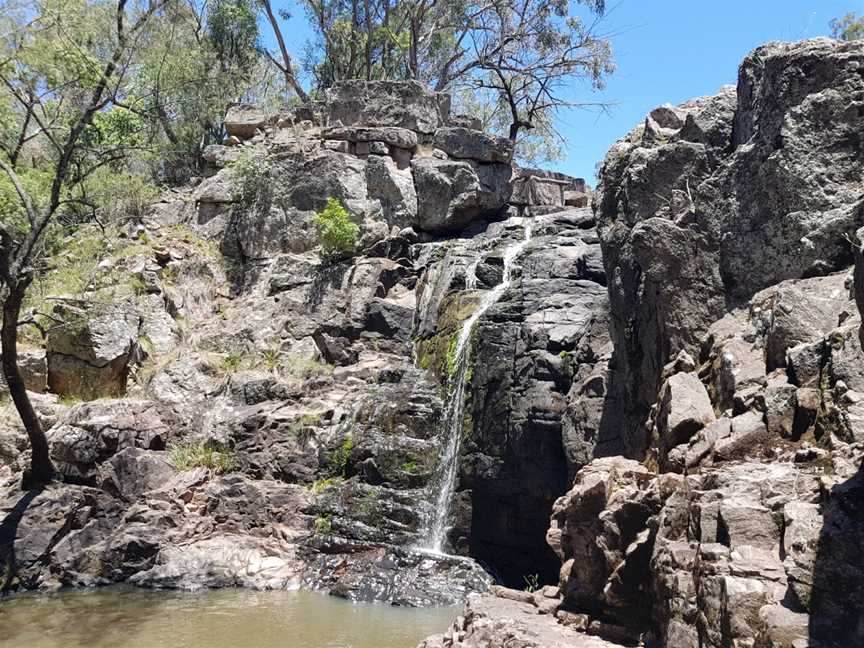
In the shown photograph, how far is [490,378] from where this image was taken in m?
13.0

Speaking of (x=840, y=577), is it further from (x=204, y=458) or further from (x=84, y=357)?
(x=84, y=357)

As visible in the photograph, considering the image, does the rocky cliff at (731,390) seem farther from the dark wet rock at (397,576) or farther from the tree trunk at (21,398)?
the tree trunk at (21,398)

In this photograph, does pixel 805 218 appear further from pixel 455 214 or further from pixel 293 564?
pixel 455 214

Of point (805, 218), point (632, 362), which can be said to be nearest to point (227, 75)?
point (632, 362)

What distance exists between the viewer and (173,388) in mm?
15844

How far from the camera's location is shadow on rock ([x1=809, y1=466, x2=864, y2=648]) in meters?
4.08

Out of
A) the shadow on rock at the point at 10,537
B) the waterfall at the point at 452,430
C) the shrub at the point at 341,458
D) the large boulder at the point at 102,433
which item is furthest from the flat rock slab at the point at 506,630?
the large boulder at the point at 102,433

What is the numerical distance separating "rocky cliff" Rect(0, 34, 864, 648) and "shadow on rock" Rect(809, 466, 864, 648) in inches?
0.6

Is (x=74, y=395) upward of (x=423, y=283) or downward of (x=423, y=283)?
downward

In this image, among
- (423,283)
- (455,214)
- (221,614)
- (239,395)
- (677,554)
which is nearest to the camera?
(677,554)

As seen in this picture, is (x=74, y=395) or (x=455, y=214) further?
(x=455, y=214)

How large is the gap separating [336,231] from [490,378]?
7.76 metres

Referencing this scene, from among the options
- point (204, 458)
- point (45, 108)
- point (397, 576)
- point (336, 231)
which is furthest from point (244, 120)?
point (397, 576)

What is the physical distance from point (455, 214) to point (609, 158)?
10174 mm
